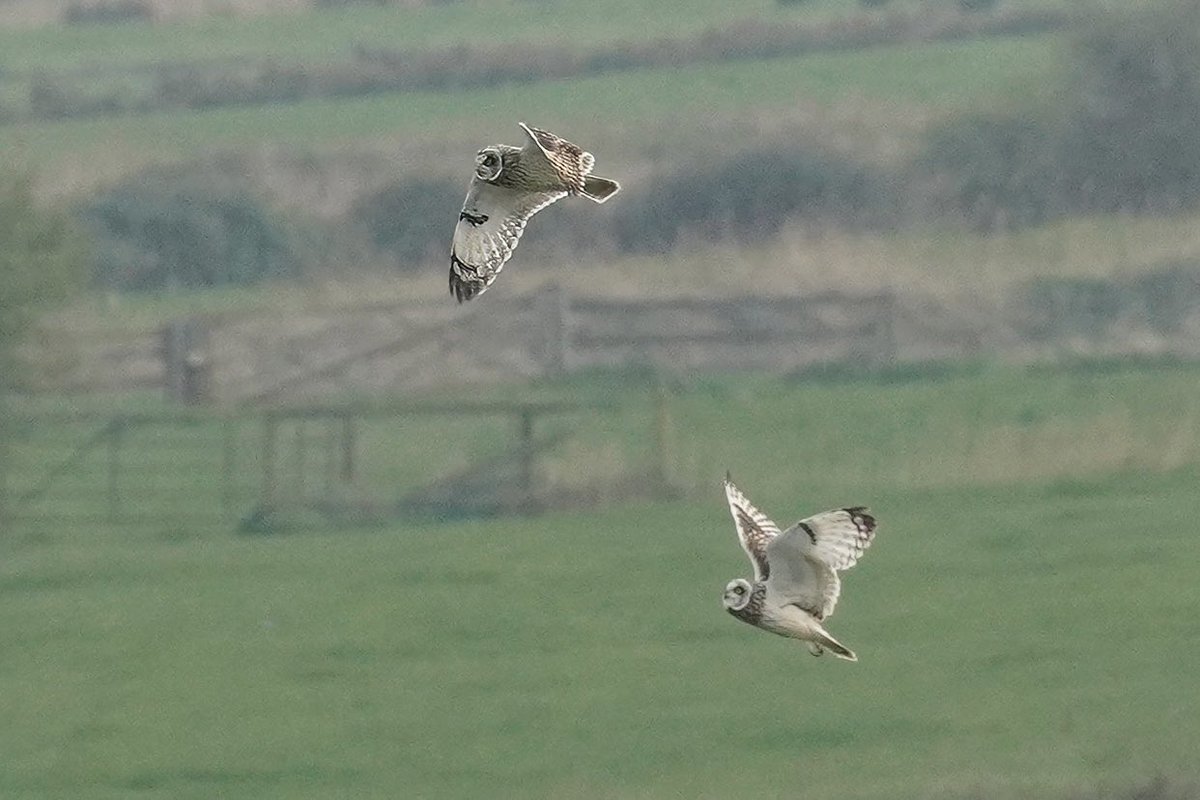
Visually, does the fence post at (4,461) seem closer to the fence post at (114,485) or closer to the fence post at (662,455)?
the fence post at (114,485)

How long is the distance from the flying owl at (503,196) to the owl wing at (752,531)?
1144mm

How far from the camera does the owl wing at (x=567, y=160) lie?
37.3 ft

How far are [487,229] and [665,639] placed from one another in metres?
12.9

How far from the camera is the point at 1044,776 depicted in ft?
62.7

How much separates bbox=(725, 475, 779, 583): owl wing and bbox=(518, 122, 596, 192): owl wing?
1.23 meters

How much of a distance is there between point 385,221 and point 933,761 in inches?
1366

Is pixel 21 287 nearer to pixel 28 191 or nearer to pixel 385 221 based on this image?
pixel 28 191

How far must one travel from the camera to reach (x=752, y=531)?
1195 centimetres

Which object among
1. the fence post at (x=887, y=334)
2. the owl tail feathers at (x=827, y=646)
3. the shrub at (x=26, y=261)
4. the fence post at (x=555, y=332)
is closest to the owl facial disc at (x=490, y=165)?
the owl tail feathers at (x=827, y=646)

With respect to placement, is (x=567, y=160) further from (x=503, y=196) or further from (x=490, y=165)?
(x=503, y=196)

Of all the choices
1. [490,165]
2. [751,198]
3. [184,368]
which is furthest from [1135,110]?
[490,165]

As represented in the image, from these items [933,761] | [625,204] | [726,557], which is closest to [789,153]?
[625,204]

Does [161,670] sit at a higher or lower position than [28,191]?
lower

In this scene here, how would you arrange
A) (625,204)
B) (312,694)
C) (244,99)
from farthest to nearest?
(244,99) < (625,204) < (312,694)
